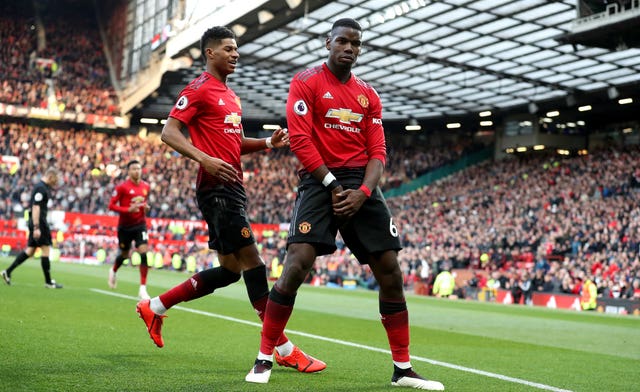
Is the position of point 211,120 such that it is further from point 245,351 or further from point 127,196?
point 127,196

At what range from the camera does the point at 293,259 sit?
4.89 m

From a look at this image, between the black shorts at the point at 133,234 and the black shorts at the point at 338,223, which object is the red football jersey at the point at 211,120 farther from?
the black shorts at the point at 133,234

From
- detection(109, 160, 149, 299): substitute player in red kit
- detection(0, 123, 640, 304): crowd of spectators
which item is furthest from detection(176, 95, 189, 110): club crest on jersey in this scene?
detection(0, 123, 640, 304): crowd of spectators

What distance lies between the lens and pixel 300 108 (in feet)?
16.3

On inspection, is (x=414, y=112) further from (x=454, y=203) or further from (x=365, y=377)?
(x=365, y=377)

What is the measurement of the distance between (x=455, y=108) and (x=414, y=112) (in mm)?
3131

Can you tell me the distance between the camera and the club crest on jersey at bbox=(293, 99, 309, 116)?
16.3 feet

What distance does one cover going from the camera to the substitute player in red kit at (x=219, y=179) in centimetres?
544

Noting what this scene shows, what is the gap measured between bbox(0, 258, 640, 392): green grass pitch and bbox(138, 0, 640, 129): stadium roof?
17.5 m

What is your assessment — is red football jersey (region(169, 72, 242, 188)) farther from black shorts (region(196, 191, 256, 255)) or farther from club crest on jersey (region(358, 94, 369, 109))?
club crest on jersey (region(358, 94, 369, 109))

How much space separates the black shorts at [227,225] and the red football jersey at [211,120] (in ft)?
0.55

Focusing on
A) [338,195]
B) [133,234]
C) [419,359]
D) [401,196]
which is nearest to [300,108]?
[338,195]

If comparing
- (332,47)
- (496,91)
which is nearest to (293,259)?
(332,47)

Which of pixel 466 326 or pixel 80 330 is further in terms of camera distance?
pixel 466 326
